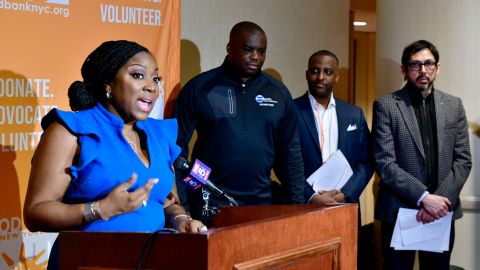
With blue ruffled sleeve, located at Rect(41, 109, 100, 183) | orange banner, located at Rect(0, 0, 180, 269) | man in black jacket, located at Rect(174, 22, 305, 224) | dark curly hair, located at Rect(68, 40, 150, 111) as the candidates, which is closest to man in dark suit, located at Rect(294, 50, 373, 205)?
man in black jacket, located at Rect(174, 22, 305, 224)

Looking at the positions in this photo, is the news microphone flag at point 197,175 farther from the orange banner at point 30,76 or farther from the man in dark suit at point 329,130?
the man in dark suit at point 329,130

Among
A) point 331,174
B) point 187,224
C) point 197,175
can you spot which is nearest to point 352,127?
point 331,174

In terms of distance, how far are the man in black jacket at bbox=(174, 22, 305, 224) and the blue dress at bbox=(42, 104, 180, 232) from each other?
1.45 m

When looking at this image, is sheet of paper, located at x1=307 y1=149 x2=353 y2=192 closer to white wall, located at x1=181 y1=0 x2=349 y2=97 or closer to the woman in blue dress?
white wall, located at x1=181 y1=0 x2=349 y2=97

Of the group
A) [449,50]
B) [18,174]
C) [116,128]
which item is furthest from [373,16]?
[116,128]

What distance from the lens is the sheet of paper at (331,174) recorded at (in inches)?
179

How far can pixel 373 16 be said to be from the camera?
8320 millimetres

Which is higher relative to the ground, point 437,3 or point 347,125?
point 437,3

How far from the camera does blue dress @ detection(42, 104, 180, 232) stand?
2217 mm

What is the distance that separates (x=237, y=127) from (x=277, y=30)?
2077 mm

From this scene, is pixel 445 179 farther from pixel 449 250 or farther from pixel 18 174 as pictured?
pixel 18 174

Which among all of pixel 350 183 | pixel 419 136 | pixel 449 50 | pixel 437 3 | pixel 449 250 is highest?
pixel 437 3

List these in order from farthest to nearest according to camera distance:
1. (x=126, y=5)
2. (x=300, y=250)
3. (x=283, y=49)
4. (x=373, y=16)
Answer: (x=373, y=16), (x=283, y=49), (x=126, y=5), (x=300, y=250)

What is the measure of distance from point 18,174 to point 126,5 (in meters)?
1.19
